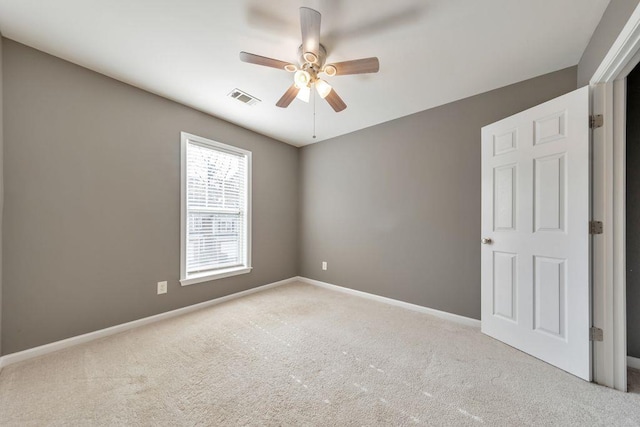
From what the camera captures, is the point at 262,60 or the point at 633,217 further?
the point at 633,217

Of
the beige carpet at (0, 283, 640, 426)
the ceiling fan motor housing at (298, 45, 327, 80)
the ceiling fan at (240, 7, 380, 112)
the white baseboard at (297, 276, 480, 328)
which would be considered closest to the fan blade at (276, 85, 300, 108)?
the ceiling fan at (240, 7, 380, 112)

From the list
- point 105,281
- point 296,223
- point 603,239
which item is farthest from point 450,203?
point 105,281

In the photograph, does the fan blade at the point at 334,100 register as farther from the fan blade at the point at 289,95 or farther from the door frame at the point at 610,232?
the door frame at the point at 610,232

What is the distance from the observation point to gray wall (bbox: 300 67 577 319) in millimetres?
2473

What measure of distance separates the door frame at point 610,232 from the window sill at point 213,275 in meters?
3.53

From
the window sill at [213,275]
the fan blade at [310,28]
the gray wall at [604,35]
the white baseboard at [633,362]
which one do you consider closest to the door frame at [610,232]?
the gray wall at [604,35]

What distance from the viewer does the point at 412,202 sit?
2.96 m

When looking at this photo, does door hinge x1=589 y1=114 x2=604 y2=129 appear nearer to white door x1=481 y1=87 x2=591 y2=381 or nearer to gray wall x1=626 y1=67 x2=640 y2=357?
white door x1=481 y1=87 x2=591 y2=381

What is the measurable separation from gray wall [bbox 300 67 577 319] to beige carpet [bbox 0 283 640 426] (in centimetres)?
68

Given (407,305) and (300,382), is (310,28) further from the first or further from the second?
(407,305)

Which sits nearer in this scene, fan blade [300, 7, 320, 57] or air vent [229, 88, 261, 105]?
fan blade [300, 7, 320, 57]

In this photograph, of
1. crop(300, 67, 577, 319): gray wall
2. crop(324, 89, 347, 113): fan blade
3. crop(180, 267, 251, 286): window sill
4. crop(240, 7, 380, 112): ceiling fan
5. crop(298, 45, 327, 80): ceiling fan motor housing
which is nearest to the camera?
crop(240, 7, 380, 112): ceiling fan

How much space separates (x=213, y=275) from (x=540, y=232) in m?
3.46

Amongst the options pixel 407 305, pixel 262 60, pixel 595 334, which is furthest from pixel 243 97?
pixel 595 334
